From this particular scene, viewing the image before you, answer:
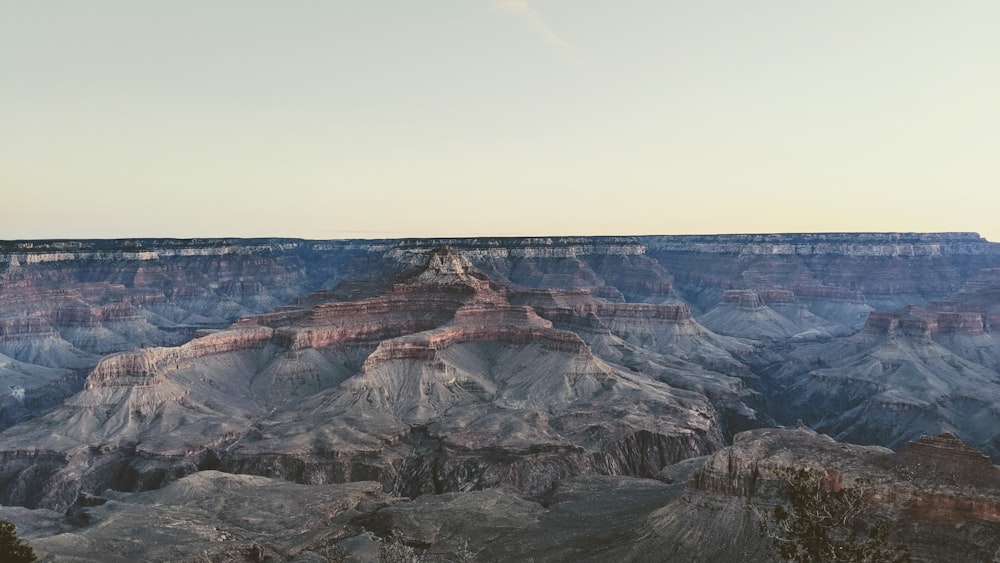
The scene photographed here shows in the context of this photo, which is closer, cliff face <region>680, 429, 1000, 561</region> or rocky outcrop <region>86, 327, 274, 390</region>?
cliff face <region>680, 429, 1000, 561</region>

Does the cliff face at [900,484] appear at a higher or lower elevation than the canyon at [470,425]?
higher

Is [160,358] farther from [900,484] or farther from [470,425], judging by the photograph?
[900,484]

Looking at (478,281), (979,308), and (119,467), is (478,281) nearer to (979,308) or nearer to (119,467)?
(119,467)

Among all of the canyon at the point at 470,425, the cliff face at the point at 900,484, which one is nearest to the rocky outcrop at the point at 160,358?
the canyon at the point at 470,425

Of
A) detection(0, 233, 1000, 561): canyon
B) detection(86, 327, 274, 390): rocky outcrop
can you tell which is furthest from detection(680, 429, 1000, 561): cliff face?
detection(86, 327, 274, 390): rocky outcrop

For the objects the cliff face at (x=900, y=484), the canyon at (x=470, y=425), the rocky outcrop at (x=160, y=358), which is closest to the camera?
the cliff face at (x=900, y=484)

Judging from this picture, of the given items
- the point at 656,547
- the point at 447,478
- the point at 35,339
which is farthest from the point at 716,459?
the point at 35,339

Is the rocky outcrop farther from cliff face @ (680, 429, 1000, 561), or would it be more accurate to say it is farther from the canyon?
cliff face @ (680, 429, 1000, 561)

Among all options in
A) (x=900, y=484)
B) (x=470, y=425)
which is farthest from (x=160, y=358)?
(x=900, y=484)

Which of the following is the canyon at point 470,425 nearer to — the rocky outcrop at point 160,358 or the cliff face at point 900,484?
the cliff face at point 900,484
